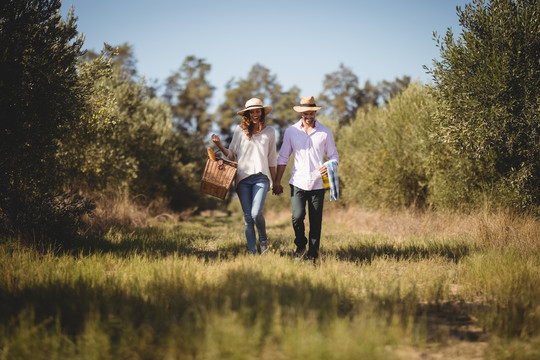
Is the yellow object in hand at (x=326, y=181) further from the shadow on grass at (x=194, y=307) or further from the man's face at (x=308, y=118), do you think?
the shadow on grass at (x=194, y=307)

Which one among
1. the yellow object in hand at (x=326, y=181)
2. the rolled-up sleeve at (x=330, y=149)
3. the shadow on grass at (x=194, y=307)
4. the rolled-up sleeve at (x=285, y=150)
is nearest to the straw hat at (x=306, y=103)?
the rolled-up sleeve at (x=285, y=150)

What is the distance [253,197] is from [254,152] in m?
0.76

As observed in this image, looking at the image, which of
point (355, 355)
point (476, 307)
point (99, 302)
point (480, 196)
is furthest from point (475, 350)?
point (480, 196)

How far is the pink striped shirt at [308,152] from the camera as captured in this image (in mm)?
6066

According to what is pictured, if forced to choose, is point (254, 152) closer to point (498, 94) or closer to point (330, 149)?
point (330, 149)

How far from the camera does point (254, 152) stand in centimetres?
621

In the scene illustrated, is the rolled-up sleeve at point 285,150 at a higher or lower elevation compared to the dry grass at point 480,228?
higher

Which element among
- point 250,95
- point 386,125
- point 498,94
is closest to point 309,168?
point 498,94

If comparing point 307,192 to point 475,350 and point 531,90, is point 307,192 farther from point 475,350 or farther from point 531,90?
point 531,90

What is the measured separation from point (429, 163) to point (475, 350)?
34.8ft

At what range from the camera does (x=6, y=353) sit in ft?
9.10

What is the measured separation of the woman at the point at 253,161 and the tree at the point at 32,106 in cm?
357

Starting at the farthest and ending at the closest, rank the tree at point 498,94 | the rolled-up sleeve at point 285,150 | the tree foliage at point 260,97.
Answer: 1. the tree foliage at point 260,97
2. the tree at point 498,94
3. the rolled-up sleeve at point 285,150

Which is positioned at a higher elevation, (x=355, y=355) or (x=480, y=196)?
(x=480, y=196)
